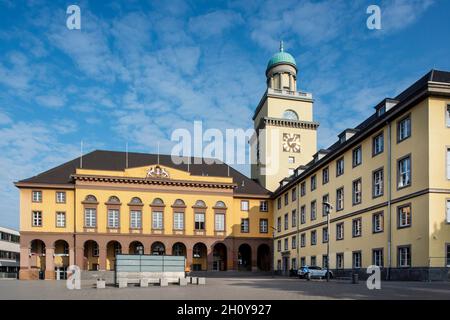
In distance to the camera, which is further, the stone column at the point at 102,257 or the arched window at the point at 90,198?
the arched window at the point at 90,198

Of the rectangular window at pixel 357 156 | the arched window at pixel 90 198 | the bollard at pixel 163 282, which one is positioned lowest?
the bollard at pixel 163 282

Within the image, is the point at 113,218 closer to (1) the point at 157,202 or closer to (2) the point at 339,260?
(1) the point at 157,202

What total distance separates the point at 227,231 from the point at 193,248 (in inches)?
218

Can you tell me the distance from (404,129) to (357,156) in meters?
7.38

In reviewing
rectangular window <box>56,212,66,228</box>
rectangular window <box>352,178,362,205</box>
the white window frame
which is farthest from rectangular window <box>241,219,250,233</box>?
rectangular window <box>352,178,362,205</box>

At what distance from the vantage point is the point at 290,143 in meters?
67.3

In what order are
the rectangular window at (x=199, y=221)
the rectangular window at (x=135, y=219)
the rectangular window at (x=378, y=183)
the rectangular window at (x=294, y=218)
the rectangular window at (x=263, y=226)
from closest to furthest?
the rectangular window at (x=378, y=183) < the rectangular window at (x=294, y=218) < the rectangular window at (x=135, y=219) < the rectangular window at (x=199, y=221) < the rectangular window at (x=263, y=226)

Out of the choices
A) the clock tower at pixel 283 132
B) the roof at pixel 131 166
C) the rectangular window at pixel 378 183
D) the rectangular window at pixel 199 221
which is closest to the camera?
the rectangular window at pixel 378 183

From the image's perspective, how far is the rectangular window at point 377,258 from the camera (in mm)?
31794

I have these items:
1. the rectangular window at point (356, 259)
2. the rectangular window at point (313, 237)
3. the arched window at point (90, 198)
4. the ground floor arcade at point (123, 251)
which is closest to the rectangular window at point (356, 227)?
the rectangular window at point (356, 259)

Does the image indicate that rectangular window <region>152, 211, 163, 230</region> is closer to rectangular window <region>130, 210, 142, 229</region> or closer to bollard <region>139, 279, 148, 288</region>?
rectangular window <region>130, 210, 142, 229</region>

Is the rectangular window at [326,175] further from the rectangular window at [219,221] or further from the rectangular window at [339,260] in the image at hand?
the rectangular window at [219,221]

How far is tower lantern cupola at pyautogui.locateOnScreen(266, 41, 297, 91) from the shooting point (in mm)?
70812

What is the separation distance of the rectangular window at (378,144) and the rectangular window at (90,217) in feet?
124
